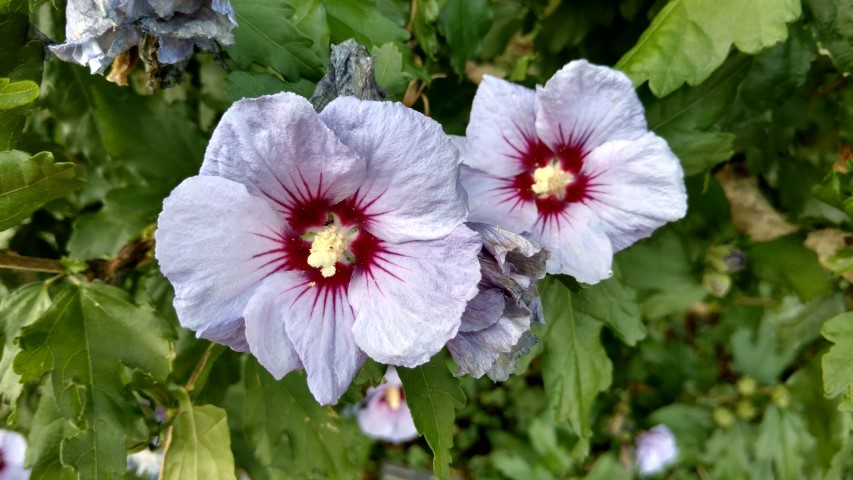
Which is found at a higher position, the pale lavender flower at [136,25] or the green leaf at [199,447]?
the pale lavender flower at [136,25]

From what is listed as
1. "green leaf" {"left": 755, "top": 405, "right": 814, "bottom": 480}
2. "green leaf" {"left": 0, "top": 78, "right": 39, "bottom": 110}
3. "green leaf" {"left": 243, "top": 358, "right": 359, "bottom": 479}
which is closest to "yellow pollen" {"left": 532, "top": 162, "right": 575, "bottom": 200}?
"green leaf" {"left": 243, "top": 358, "right": 359, "bottom": 479}

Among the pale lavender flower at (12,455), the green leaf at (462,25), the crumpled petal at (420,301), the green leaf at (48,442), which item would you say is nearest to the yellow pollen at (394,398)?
the pale lavender flower at (12,455)

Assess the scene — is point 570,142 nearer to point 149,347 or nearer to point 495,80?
point 495,80

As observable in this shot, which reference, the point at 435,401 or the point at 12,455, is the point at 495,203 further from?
the point at 12,455

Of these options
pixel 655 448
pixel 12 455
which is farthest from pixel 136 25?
pixel 655 448

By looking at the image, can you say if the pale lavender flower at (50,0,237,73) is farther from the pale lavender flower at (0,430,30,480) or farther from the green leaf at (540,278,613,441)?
the pale lavender flower at (0,430,30,480)

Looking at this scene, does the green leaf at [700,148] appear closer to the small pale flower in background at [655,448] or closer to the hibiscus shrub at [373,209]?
the hibiscus shrub at [373,209]
